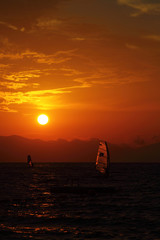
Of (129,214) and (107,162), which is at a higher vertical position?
(107,162)

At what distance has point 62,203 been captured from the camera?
57.2m

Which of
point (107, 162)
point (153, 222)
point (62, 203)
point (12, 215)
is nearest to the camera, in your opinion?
point (153, 222)

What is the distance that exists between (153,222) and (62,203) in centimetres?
1936

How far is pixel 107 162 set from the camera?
281 ft

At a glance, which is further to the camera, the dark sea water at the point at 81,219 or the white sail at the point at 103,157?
the white sail at the point at 103,157

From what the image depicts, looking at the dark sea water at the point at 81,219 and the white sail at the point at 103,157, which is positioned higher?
the white sail at the point at 103,157

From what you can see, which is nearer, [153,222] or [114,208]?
[153,222]

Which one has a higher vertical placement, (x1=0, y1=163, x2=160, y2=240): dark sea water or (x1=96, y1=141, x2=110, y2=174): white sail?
(x1=96, y1=141, x2=110, y2=174): white sail

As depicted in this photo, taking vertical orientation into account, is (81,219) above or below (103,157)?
below

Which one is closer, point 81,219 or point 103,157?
point 81,219

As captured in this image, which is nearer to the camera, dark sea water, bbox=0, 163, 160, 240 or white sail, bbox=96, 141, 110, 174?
dark sea water, bbox=0, 163, 160, 240

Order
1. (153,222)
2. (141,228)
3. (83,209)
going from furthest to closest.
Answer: (83,209) → (153,222) → (141,228)

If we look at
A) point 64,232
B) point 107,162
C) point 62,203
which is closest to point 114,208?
point 62,203

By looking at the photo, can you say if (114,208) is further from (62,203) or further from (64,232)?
(64,232)
